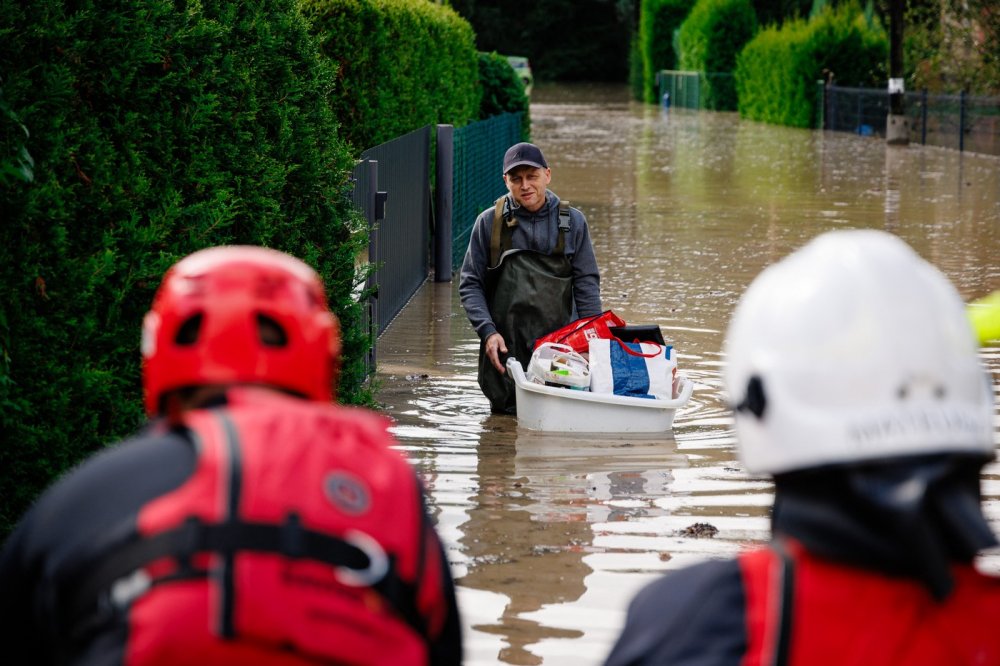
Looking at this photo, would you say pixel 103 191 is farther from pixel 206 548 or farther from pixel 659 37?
pixel 659 37

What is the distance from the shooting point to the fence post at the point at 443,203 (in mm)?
14000

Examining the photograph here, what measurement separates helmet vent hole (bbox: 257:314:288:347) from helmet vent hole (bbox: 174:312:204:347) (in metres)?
0.08

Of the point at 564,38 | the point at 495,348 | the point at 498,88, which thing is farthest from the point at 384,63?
the point at 564,38

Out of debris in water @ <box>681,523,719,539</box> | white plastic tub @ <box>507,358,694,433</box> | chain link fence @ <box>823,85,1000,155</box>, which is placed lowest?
chain link fence @ <box>823,85,1000,155</box>

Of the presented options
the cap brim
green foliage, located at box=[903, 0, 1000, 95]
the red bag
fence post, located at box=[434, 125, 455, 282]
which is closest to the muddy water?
the red bag

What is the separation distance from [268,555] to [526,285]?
6170 millimetres

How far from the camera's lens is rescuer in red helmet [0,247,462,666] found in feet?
6.25

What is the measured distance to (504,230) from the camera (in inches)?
317

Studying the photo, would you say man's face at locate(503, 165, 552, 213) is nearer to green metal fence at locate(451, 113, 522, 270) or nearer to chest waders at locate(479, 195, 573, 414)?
chest waders at locate(479, 195, 573, 414)

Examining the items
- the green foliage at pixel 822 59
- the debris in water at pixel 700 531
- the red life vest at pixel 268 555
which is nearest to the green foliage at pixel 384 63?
the debris in water at pixel 700 531

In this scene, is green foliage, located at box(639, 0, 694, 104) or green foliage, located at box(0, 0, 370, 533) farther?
green foliage, located at box(639, 0, 694, 104)

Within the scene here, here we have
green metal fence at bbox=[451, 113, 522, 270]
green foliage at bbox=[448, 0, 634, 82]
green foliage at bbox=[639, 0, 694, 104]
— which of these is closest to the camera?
green metal fence at bbox=[451, 113, 522, 270]

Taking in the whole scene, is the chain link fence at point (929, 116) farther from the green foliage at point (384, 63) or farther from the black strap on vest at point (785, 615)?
the black strap on vest at point (785, 615)

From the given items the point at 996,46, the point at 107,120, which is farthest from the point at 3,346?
the point at 996,46
